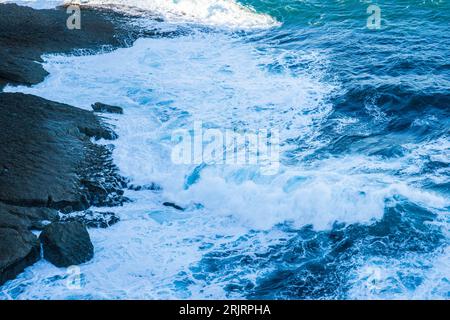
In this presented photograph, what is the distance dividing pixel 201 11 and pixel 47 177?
11.1 m

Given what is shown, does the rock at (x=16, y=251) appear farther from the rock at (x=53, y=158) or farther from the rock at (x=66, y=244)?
the rock at (x=53, y=158)

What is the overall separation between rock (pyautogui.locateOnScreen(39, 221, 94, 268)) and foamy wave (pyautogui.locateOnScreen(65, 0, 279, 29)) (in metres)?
11.2

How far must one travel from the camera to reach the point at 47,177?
9.20 metres

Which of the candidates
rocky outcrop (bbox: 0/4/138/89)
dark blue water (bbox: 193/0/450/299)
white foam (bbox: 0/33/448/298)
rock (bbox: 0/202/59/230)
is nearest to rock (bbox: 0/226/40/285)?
white foam (bbox: 0/33/448/298)

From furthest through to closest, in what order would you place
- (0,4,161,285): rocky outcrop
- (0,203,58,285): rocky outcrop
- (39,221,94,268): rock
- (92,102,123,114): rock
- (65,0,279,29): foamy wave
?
(65,0,279,29): foamy wave, (92,102,123,114): rock, (0,4,161,285): rocky outcrop, (39,221,94,268): rock, (0,203,58,285): rocky outcrop

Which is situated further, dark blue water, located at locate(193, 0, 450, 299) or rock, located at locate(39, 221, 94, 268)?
rock, located at locate(39, 221, 94, 268)

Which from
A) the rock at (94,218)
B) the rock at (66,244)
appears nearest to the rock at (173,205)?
the rock at (94,218)

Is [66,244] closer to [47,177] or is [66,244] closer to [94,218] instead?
[94,218]

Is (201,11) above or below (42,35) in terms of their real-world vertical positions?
above

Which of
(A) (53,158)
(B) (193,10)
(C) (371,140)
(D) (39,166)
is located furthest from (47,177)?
(B) (193,10)

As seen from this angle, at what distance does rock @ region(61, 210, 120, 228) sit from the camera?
8.66 metres

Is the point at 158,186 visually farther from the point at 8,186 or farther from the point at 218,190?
the point at 8,186

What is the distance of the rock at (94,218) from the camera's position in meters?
8.66

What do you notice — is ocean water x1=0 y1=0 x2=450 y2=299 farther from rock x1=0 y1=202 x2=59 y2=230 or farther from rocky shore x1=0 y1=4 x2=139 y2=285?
rock x1=0 y1=202 x2=59 y2=230
